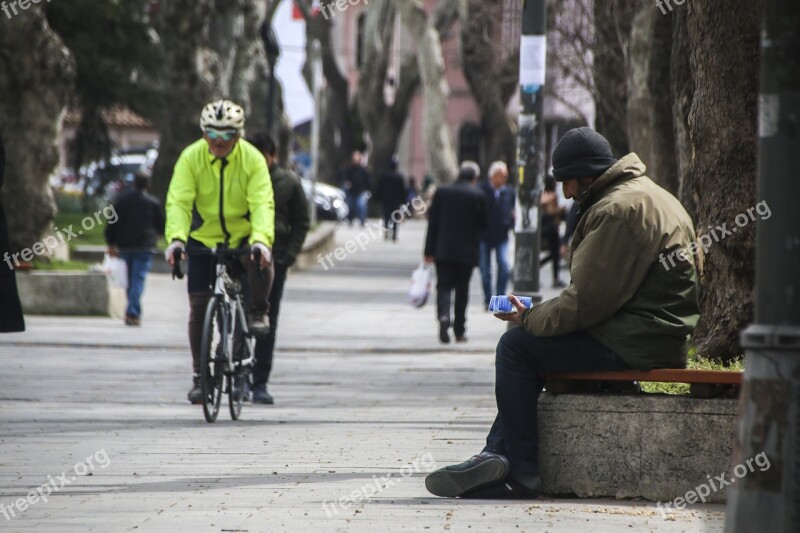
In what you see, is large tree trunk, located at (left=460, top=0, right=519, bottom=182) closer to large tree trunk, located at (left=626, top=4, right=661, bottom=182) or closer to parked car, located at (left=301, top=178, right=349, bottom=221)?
parked car, located at (left=301, top=178, right=349, bottom=221)

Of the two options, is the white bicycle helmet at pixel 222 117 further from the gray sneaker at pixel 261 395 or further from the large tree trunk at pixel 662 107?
the large tree trunk at pixel 662 107

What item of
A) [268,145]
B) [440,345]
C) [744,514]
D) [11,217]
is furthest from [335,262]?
[744,514]

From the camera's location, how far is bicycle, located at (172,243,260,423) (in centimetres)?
955

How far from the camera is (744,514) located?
463cm

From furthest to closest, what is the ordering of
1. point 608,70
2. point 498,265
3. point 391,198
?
point 391,198, point 498,265, point 608,70

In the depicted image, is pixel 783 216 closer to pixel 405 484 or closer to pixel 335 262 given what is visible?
pixel 405 484

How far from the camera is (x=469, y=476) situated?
6.82m

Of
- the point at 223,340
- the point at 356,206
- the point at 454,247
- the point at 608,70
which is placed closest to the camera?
the point at 223,340

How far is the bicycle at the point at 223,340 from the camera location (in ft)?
31.3

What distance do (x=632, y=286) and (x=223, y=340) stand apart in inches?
146
